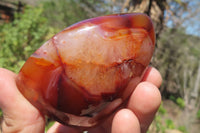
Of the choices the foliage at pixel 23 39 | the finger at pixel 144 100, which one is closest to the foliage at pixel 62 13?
the foliage at pixel 23 39

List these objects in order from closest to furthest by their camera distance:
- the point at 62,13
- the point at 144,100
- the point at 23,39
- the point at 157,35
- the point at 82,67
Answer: the point at 82,67 → the point at 144,100 → the point at 157,35 → the point at 23,39 → the point at 62,13

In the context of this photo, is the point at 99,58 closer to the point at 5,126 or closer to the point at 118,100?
the point at 118,100

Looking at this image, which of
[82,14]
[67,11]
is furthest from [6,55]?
[67,11]

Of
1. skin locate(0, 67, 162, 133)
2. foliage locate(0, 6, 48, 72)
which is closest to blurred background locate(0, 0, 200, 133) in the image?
foliage locate(0, 6, 48, 72)

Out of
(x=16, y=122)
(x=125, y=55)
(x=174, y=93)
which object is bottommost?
(x=174, y=93)

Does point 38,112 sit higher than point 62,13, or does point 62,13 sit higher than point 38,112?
point 38,112

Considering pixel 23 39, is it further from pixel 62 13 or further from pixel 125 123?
pixel 62 13

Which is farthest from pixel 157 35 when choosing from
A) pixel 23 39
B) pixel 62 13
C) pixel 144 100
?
pixel 62 13
